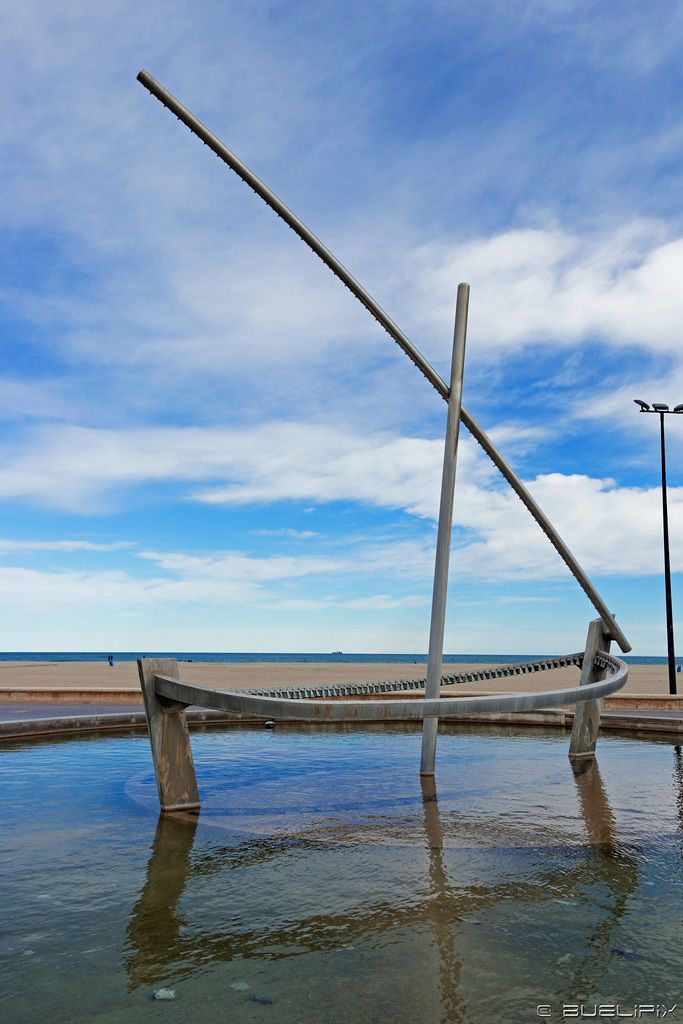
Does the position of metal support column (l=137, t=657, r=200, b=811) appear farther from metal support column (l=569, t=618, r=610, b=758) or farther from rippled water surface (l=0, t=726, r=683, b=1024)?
metal support column (l=569, t=618, r=610, b=758)

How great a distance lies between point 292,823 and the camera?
735cm

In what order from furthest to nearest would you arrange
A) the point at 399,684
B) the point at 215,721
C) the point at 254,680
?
the point at 254,680 < the point at 215,721 < the point at 399,684

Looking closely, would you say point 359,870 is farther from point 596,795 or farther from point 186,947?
point 596,795

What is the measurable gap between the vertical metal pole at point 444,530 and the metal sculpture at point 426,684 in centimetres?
1

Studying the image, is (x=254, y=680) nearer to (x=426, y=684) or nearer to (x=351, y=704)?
(x=426, y=684)

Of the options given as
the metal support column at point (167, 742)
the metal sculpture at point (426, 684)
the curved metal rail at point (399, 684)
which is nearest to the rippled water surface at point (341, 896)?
the metal support column at point (167, 742)

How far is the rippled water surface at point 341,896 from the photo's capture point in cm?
369

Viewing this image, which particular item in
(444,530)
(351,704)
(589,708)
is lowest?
(589,708)

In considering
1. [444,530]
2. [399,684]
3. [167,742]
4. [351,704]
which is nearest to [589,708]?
[399,684]

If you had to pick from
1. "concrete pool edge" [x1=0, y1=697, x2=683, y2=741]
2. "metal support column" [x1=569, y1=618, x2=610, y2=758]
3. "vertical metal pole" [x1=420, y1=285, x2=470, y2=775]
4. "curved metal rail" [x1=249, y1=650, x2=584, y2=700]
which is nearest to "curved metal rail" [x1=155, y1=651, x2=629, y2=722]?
Answer: "curved metal rail" [x1=249, y1=650, x2=584, y2=700]

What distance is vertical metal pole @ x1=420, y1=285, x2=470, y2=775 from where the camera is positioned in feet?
30.6

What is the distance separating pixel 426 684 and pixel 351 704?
310cm

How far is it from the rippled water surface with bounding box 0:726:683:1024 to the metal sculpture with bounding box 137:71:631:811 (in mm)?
674

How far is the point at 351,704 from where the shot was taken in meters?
6.32
